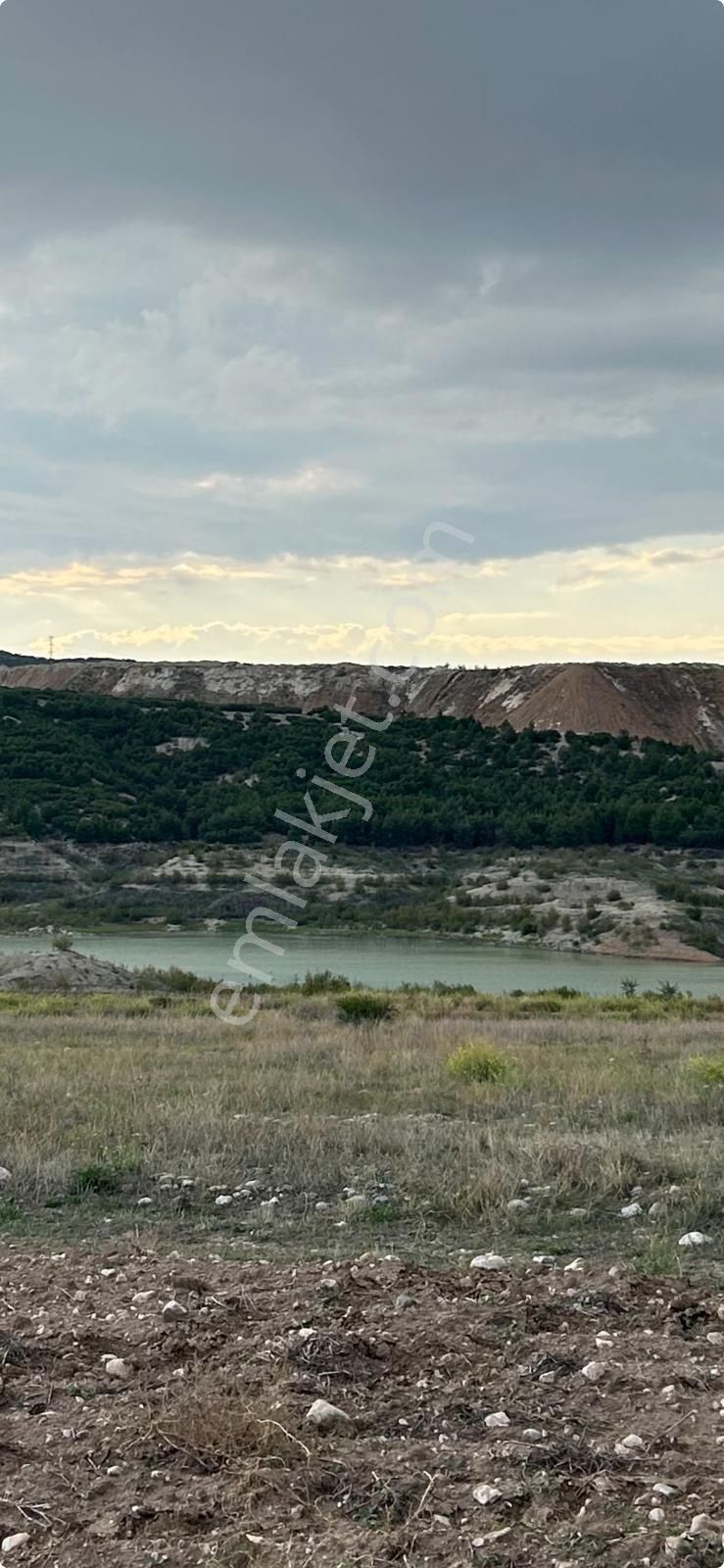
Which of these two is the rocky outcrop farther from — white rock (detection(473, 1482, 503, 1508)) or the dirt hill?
the dirt hill

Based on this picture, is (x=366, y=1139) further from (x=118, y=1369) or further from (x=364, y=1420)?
(x=364, y=1420)

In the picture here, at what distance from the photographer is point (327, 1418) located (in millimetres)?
3668

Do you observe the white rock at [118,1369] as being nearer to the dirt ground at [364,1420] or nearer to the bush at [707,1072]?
the dirt ground at [364,1420]

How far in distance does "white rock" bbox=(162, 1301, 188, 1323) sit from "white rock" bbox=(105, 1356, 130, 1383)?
0.38m

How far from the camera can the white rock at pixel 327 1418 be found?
3.65 m

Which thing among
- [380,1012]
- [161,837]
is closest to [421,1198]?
[380,1012]

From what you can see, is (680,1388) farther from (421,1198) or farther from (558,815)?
(558,815)

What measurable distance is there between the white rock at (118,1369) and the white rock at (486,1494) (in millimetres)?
1244

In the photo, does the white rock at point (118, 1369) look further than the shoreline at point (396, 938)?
No

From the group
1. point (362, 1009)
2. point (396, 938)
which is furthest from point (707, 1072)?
point (396, 938)

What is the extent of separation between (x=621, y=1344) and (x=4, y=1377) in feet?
6.27

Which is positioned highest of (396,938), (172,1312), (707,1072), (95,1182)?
(172,1312)

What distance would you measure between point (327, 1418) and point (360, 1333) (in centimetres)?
65

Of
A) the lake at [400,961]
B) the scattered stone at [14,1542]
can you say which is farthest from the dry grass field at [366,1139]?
the lake at [400,961]
